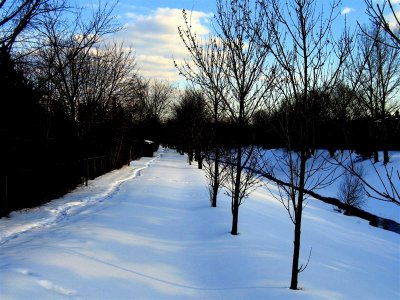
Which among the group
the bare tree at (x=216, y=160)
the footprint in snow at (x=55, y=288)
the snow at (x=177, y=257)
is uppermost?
the bare tree at (x=216, y=160)

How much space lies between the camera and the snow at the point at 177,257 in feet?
17.1

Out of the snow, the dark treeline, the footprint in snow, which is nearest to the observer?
the footprint in snow

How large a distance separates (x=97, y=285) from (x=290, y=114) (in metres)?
3.66

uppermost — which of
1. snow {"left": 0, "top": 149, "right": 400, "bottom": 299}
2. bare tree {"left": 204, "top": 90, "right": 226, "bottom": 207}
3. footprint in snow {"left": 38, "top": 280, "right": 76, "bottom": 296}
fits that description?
bare tree {"left": 204, "top": 90, "right": 226, "bottom": 207}

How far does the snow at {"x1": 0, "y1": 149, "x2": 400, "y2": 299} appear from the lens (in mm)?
5219

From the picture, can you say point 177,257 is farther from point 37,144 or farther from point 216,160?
point 37,144

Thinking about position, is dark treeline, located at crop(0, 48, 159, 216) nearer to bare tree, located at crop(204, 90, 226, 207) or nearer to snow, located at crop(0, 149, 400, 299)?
snow, located at crop(0, 149, 400, 299)

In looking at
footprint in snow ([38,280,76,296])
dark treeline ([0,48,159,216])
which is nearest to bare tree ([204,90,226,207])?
dark treeline ([0,48,159,216])

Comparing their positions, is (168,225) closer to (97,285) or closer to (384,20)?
(97,285)

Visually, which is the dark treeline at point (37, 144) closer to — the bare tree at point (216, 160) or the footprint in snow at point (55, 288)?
the bare tree at point (216, 160)

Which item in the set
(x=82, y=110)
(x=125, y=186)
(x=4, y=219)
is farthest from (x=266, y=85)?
(x=82, y=110)

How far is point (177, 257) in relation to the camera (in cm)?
697

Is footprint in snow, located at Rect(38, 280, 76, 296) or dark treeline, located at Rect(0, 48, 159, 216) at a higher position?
dark treeline, located at Rect(0, 48, 159, 216)

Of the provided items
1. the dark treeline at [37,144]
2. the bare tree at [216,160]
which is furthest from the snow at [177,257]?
the dark treeline at [37,144]
